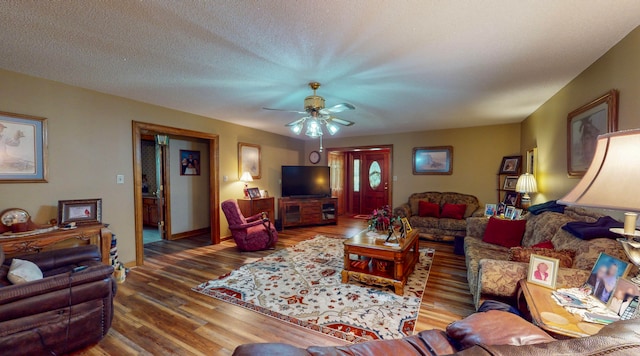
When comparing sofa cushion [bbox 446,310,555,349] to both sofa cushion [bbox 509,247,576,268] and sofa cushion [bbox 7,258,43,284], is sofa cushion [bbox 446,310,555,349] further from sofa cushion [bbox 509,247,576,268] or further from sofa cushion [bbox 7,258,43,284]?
sofa cushion [bbox 7,258,43,284]

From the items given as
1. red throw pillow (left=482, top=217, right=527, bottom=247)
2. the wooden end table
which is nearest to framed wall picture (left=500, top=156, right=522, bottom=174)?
red throw pillow (left=482, top=217, right=527, bottom=247)

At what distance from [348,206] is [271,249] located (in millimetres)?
4422

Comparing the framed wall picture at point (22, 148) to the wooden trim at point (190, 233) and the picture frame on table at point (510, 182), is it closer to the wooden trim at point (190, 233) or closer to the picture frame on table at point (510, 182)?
the wooden trim at point (190, 233)

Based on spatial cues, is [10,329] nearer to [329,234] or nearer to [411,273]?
[411,273]

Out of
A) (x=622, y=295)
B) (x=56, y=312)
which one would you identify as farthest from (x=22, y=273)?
(x=622, y=295)

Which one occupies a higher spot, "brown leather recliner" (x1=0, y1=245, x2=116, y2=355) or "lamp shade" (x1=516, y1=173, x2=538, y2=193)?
"lamp shade" (x1=516, y1=173, x2=538, y2=193)

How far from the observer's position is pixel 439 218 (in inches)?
192

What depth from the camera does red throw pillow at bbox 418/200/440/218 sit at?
5012 millimetres

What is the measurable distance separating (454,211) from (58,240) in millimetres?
5892

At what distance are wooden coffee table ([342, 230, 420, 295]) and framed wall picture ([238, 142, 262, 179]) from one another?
321 centimetres

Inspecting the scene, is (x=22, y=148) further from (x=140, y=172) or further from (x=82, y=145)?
(x=140, y=172)

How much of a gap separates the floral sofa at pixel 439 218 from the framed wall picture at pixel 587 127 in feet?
6.79

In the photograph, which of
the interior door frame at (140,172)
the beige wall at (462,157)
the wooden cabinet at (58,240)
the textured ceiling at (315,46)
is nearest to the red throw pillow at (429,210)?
the beige wall at (462,157)

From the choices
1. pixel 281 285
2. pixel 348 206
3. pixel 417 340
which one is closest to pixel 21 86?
pixel 281 285
